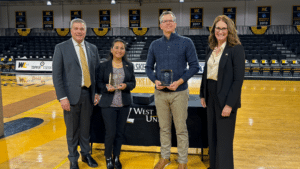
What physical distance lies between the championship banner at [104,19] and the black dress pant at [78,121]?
14.1 m

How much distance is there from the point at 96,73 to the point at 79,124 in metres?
0.55

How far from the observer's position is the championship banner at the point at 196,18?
14.8m

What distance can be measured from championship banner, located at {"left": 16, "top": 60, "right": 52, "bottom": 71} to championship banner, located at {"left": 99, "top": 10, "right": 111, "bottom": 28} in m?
6.01

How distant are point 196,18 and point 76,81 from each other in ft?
45.3

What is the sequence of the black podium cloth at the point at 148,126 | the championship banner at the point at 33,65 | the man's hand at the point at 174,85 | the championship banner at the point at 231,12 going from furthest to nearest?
the championship banner at the point at 231,12 < the championship banner at the point at 33,65 < the black podium cloth at the point at 148,126 < the man's hand at the point at 174,85

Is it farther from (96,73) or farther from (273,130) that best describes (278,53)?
(96,73)

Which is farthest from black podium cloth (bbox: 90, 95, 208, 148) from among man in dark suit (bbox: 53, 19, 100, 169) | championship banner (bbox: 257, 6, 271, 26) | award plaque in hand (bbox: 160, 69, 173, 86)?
championship banner (bbox: 257, 6, 271, 26)

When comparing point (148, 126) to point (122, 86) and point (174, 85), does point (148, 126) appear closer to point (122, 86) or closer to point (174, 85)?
point (122, 86)

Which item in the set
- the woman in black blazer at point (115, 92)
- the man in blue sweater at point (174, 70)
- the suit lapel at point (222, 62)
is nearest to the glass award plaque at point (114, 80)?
the woman in black blazer at point (115, 92)

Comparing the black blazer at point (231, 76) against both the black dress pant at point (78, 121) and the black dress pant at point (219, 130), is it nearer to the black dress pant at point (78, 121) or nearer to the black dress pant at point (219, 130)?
the black dress pant at point (219, 130)

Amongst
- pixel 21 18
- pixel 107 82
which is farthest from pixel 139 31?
pixel 107 82

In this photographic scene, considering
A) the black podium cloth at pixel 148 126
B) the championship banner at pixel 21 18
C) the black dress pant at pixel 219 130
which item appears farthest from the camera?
the championship banner at pixel 21 18

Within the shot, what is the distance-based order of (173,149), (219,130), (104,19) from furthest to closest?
(104,19) → (173,149) → (219,130)

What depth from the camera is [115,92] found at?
7.73 feet
